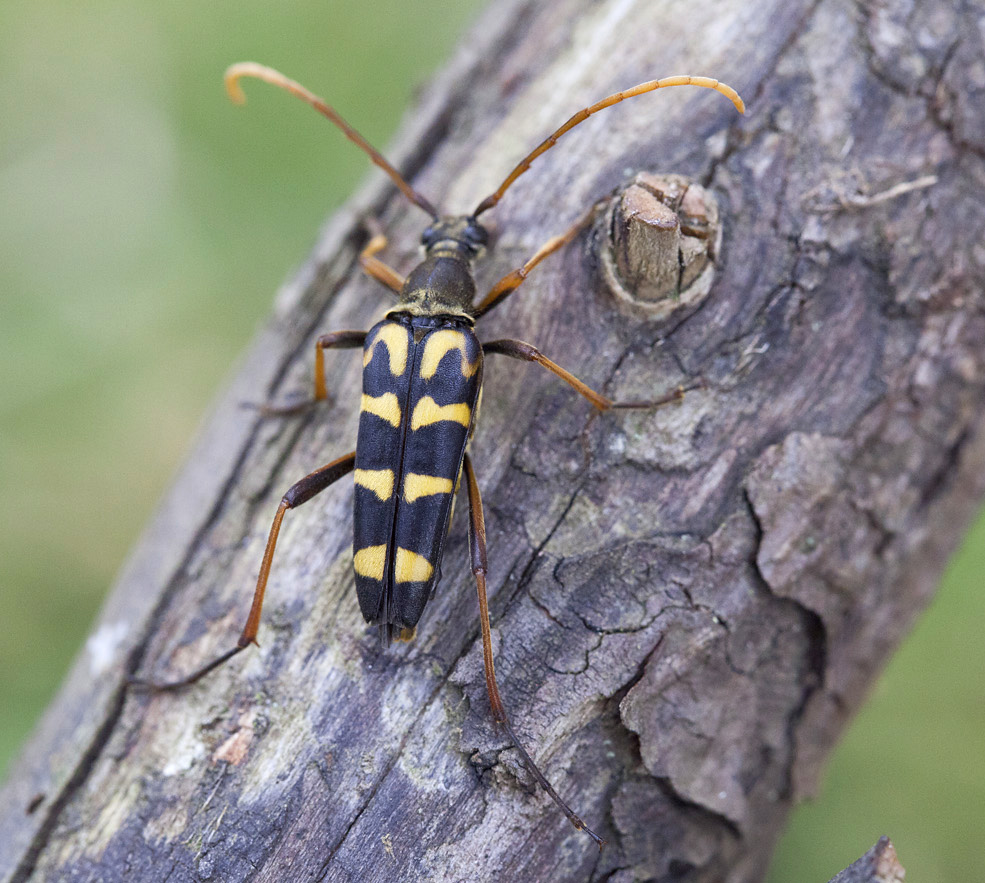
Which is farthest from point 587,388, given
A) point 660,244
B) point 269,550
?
Result: point 269,550

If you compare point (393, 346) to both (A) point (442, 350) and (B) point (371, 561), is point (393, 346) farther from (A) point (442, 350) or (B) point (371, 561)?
(B) point (371, 561)

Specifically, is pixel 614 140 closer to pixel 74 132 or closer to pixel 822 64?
pixel 822 64

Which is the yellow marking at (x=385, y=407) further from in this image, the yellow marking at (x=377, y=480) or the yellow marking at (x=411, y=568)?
the yellow marking at (x=411, y=568)

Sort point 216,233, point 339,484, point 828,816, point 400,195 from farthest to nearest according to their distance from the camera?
point 216,233, point 828,816, point 400,195, point 339,484

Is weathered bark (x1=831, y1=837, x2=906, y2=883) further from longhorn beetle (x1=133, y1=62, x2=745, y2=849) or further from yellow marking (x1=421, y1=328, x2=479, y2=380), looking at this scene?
yellow marking (x1=421, y1=328, x2=479, y2=380)

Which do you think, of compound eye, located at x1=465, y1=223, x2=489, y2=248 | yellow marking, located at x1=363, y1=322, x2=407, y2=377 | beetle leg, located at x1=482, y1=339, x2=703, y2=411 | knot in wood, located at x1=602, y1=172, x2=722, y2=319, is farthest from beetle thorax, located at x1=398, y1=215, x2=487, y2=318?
knot in wood, located at x1=602, y1=172, x2=722, y2=319

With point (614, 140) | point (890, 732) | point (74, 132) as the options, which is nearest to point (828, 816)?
point (890, 732)
